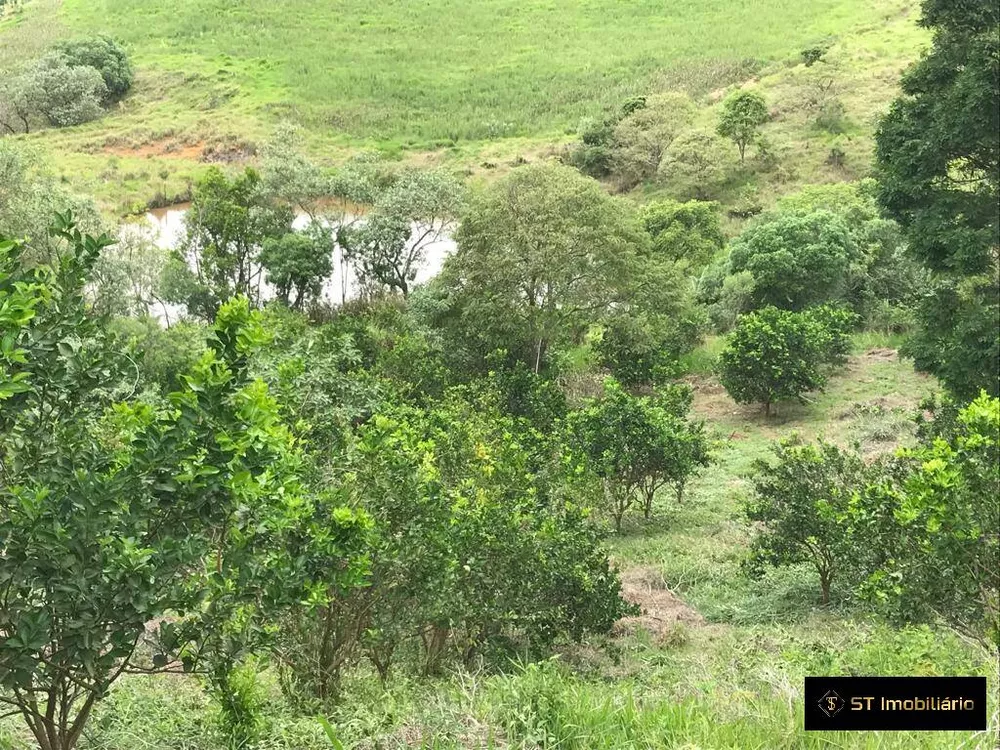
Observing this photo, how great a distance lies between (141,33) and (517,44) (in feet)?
87.9

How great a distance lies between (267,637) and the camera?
109 inches

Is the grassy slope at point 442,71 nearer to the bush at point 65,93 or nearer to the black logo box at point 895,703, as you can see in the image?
the bush at point 65,93

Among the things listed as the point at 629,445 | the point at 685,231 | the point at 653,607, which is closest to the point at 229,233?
the point at 685,231

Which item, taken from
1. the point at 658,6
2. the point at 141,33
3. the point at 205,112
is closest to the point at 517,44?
the point at 658,6

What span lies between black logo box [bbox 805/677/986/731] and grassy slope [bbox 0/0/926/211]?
93.5ft

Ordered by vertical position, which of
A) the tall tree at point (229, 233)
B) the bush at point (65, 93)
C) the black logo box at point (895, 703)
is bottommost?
the black logo box at point (895, 703)

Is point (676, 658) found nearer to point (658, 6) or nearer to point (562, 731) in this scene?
point (562, 731)

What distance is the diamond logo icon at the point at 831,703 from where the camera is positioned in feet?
9.72

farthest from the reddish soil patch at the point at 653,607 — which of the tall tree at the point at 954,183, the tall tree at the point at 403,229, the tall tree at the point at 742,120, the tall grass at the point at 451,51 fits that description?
the tall grass at the point at 451,51

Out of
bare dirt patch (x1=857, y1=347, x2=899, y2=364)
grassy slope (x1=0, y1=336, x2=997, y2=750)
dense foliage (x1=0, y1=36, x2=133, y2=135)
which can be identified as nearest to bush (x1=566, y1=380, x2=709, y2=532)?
grassy slope (x1=0, y1=336, x2=997, y2=750)

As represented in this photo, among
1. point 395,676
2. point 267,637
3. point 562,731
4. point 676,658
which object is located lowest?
point 676,658

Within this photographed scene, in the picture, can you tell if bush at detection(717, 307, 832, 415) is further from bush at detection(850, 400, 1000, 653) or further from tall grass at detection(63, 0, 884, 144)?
tall grass at detection(63, 0, 884, 144)

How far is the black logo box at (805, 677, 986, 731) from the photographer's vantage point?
2.92m

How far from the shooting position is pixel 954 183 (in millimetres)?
10016
